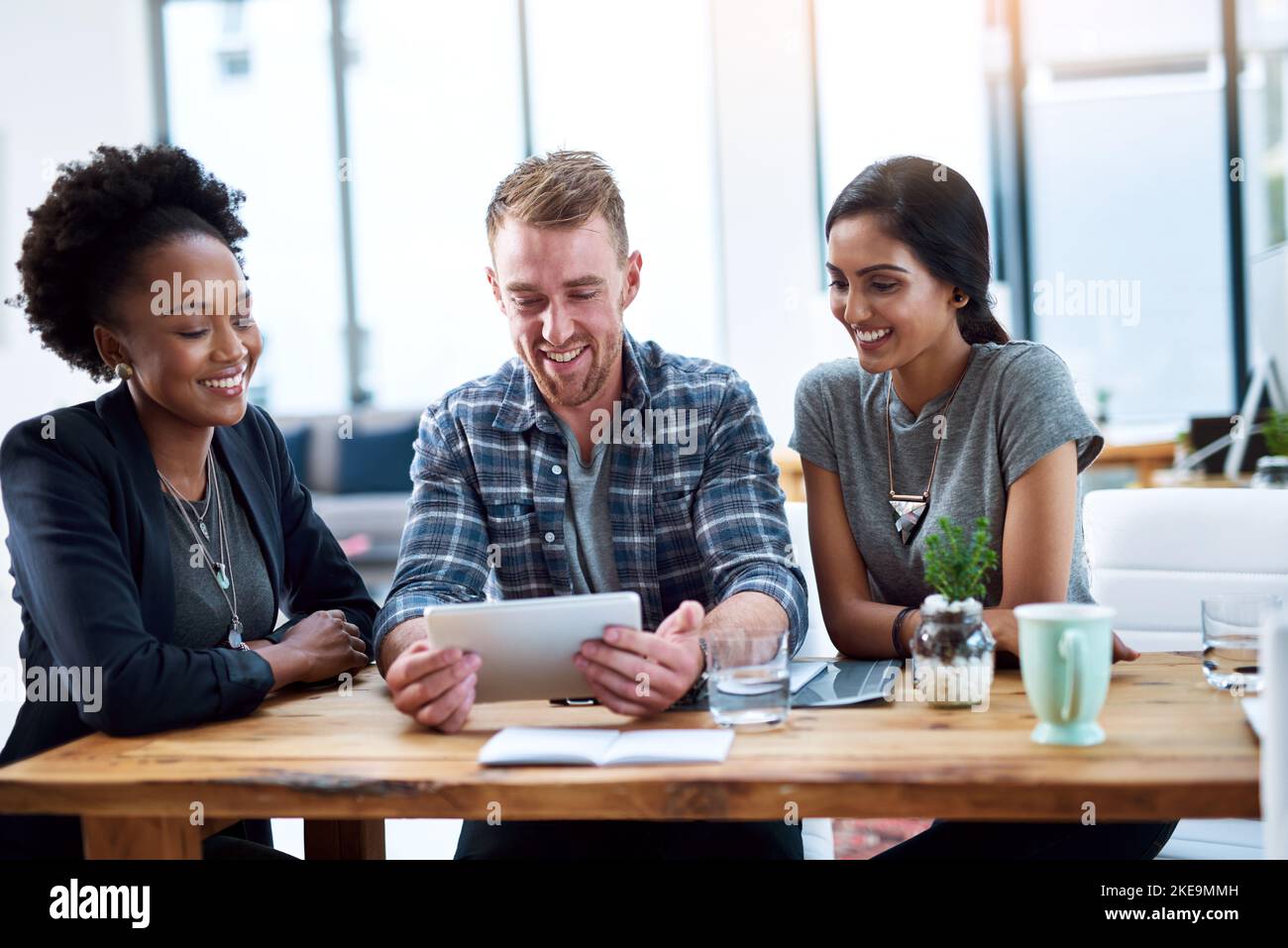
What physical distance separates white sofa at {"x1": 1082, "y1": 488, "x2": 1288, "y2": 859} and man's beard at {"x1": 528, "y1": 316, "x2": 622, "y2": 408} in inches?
32.8

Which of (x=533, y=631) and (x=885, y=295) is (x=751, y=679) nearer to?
(x=533, y=631)

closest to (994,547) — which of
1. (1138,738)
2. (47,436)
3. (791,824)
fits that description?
(791,824)

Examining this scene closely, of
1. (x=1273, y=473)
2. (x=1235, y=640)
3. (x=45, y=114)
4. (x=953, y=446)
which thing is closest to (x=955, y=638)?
(x=1235, y=640)

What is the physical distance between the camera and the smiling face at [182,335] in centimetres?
163

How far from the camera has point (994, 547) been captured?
1770 mm

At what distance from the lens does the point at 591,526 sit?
1894 millimetres

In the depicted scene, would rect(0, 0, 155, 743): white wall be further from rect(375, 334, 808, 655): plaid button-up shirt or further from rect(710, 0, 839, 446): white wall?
rect(375, 334, 808, 655): plaid button-up shirt

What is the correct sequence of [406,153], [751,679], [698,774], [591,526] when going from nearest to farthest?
[698,774] → [751,679] → [591,526] → [406,153]

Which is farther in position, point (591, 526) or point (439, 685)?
point (591, 526)

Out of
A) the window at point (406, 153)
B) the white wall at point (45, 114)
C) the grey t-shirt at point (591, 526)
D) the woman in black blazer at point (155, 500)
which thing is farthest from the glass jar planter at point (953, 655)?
the white wall at point (45, 114)

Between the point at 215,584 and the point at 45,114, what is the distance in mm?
5938

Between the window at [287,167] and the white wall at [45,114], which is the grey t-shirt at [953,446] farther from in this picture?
the window at [287,167]

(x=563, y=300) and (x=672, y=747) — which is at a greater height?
(x=563, y=300)
